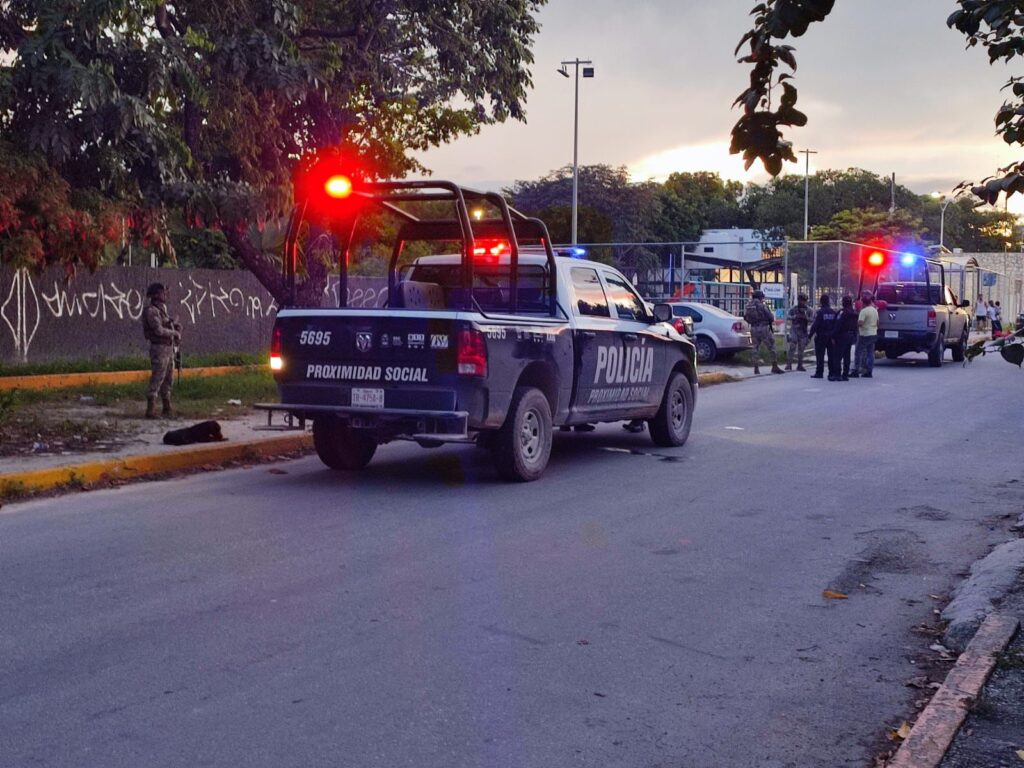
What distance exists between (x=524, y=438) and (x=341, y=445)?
183 cm

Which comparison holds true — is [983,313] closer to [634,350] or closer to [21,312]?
[21,312]

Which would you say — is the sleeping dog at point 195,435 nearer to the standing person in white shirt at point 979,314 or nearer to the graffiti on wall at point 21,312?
the graffiti on wall at point 21,312

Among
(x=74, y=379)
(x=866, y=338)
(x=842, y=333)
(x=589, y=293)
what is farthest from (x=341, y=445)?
(x=866, y=338)

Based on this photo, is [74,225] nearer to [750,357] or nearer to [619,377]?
[619,377]

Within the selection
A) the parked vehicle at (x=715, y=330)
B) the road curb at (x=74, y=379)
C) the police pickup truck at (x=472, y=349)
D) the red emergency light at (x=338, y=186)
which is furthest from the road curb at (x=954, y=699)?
the parked vehicle at (x=715, y=330)

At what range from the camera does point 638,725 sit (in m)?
4.96

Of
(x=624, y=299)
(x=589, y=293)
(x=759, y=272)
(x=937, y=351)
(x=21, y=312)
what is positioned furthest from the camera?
(x=759, y=272)

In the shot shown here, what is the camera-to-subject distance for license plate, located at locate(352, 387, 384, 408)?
34.2ft

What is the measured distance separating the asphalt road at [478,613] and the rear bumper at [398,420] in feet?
1.78

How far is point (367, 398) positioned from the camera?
10.5m

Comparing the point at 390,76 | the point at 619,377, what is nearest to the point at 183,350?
the point at 390,76

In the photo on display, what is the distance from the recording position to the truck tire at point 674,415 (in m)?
13.7

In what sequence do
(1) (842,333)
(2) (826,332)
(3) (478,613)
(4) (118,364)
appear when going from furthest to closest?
(2) (826,332) → (1) (842,333) → (4) (118,364) → (3) (478,613)

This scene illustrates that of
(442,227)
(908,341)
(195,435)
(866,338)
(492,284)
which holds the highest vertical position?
(442,227)
